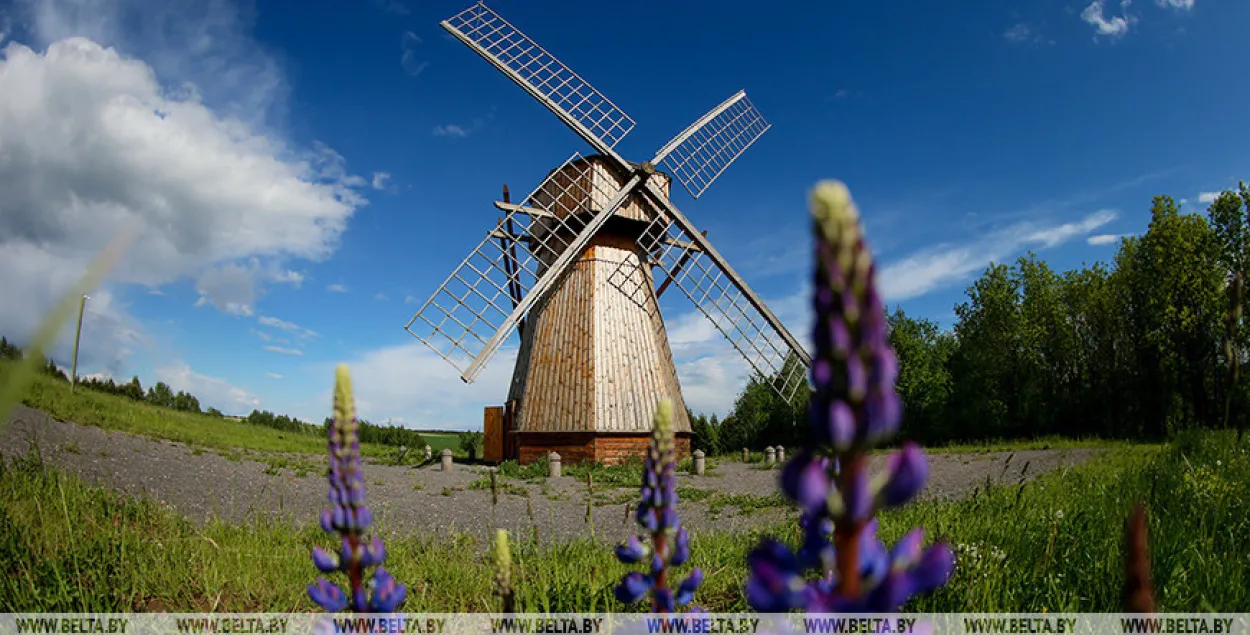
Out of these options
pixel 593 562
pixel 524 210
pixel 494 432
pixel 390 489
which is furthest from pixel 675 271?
pixel 593 562

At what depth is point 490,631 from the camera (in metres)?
3.47

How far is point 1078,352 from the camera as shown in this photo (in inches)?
1388

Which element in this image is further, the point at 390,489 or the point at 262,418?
the point at 262,418

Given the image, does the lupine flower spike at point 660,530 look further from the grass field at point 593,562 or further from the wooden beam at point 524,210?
the wooden beam at point 524,210

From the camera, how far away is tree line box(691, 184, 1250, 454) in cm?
2689

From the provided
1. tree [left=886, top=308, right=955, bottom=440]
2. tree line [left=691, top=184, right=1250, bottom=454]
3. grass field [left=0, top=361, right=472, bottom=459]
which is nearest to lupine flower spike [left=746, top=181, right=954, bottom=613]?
grass field [left=0, top=361, right=472, bottom=459]

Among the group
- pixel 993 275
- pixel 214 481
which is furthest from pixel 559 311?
pixel 993 275

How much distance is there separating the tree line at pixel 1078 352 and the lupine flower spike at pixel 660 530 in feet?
77.0

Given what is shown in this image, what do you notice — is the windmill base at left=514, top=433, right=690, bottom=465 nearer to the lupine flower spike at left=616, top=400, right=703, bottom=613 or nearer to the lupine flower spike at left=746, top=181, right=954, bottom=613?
the lupine flower spike at left=616, top=400, right=703, bottom=613

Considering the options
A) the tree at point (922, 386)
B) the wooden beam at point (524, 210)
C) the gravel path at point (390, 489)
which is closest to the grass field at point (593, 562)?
the gravel path at point (390, 489)

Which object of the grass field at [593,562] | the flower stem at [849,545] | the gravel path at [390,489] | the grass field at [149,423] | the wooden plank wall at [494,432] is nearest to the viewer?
the flower stem at [849,545]

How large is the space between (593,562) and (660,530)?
2.68m

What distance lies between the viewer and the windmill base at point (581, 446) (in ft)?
56.4

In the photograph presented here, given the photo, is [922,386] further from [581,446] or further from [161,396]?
[161,396]
